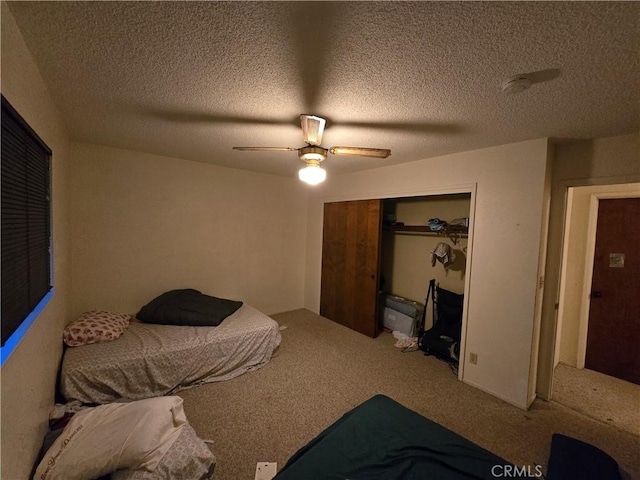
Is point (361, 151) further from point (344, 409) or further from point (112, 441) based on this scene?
point (112, 441)

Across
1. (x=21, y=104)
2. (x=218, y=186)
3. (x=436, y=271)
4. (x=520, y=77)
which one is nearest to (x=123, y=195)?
(x=218, y=186)

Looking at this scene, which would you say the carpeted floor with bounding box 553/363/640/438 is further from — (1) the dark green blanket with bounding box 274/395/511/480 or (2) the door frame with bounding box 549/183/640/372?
(1) the dark green blanket with bounding box 274/395/511/480

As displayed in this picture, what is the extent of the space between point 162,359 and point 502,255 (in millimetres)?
3225

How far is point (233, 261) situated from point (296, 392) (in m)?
2.15

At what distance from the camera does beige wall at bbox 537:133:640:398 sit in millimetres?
1984

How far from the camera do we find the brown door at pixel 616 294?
2.64m

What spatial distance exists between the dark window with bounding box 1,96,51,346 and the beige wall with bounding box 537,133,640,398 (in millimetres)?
3570

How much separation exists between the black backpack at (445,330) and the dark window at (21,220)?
338 cm

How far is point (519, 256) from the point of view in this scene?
89.7 inches

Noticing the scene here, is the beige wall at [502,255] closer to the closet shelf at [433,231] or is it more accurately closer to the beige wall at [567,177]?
the beige wall at [567,177]

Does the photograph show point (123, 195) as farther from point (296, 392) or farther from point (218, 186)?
point (296, 392)

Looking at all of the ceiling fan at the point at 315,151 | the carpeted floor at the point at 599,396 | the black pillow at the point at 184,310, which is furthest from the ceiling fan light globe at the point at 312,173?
the carpeted floor at the point at 599,396

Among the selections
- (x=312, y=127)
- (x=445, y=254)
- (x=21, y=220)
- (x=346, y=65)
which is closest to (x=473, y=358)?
(x=445, y=254)

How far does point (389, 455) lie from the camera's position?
1.19 m
